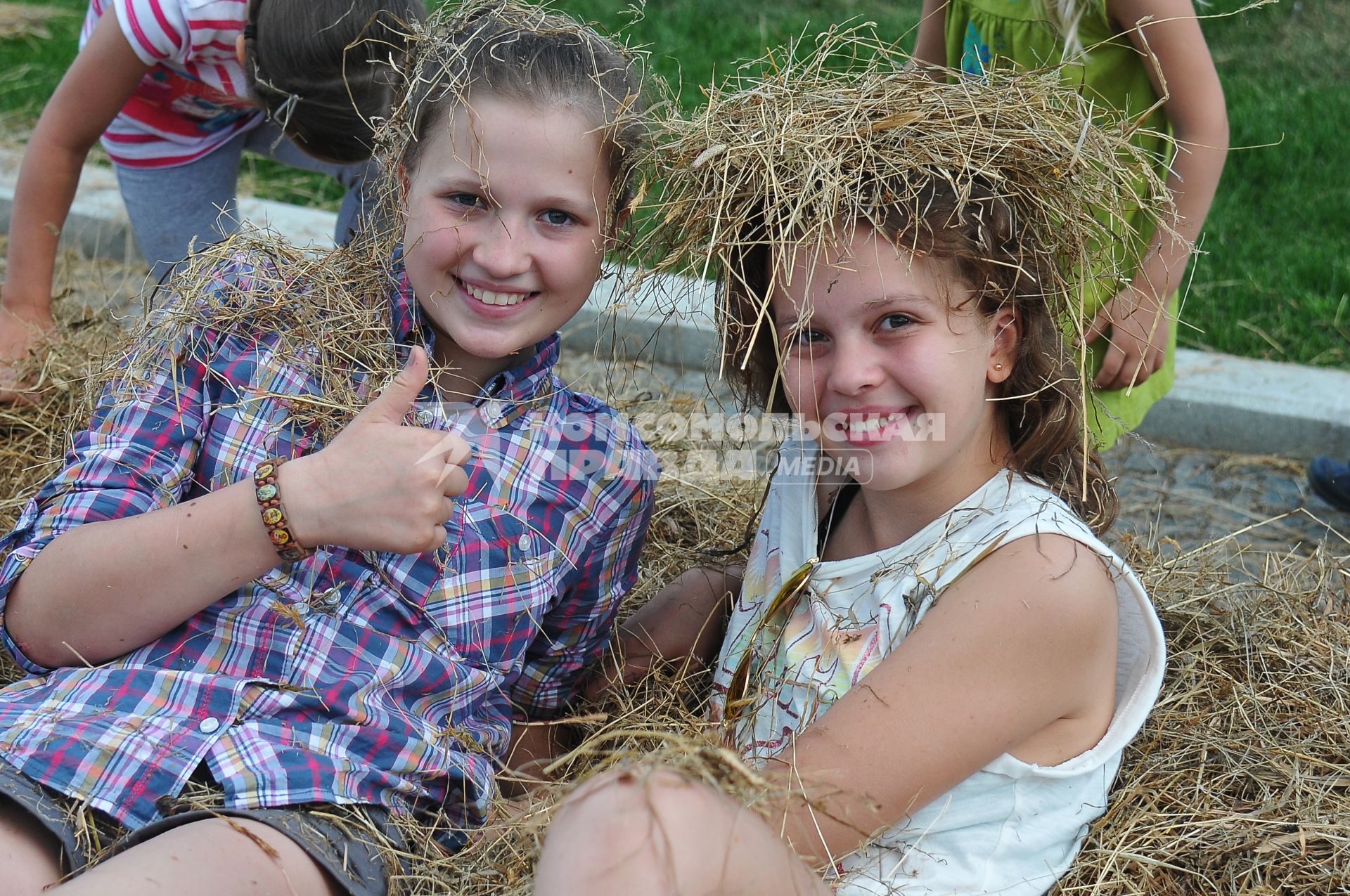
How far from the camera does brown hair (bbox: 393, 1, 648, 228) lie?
2.23 m

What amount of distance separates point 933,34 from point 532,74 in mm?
1495

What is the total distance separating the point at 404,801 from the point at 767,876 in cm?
82

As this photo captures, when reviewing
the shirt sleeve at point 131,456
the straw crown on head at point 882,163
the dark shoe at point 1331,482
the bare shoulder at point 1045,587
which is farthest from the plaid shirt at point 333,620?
the dark shoe at point 1331,482

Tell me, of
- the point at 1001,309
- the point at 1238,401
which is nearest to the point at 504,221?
the point at 1001,309

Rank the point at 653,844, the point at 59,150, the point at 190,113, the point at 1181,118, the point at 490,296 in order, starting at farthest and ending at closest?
the point at 190,113
the point at 59,150
the point at 1181,118
the point at 490,296
the point at 653,844

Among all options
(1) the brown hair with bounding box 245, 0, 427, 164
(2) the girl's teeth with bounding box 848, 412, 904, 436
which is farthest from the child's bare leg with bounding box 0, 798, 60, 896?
(1) the brown hair with bounding box 245, 0, 427, 164

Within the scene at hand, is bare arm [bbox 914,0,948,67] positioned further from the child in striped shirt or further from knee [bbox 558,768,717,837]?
knee [bbox 558,768,717,837]

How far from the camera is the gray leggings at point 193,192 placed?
3.74m

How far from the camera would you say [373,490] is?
6.45 ft

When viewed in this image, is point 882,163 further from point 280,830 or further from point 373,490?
point 280,830

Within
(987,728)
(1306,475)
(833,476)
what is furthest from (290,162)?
(1306,475)

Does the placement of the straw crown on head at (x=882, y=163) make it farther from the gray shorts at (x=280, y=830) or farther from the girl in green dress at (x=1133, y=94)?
the gray shorts at (x=280, y=830)

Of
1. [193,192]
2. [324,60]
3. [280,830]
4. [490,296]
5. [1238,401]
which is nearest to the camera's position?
[280,830]

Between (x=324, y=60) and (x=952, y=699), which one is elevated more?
(x=324, y=60)
